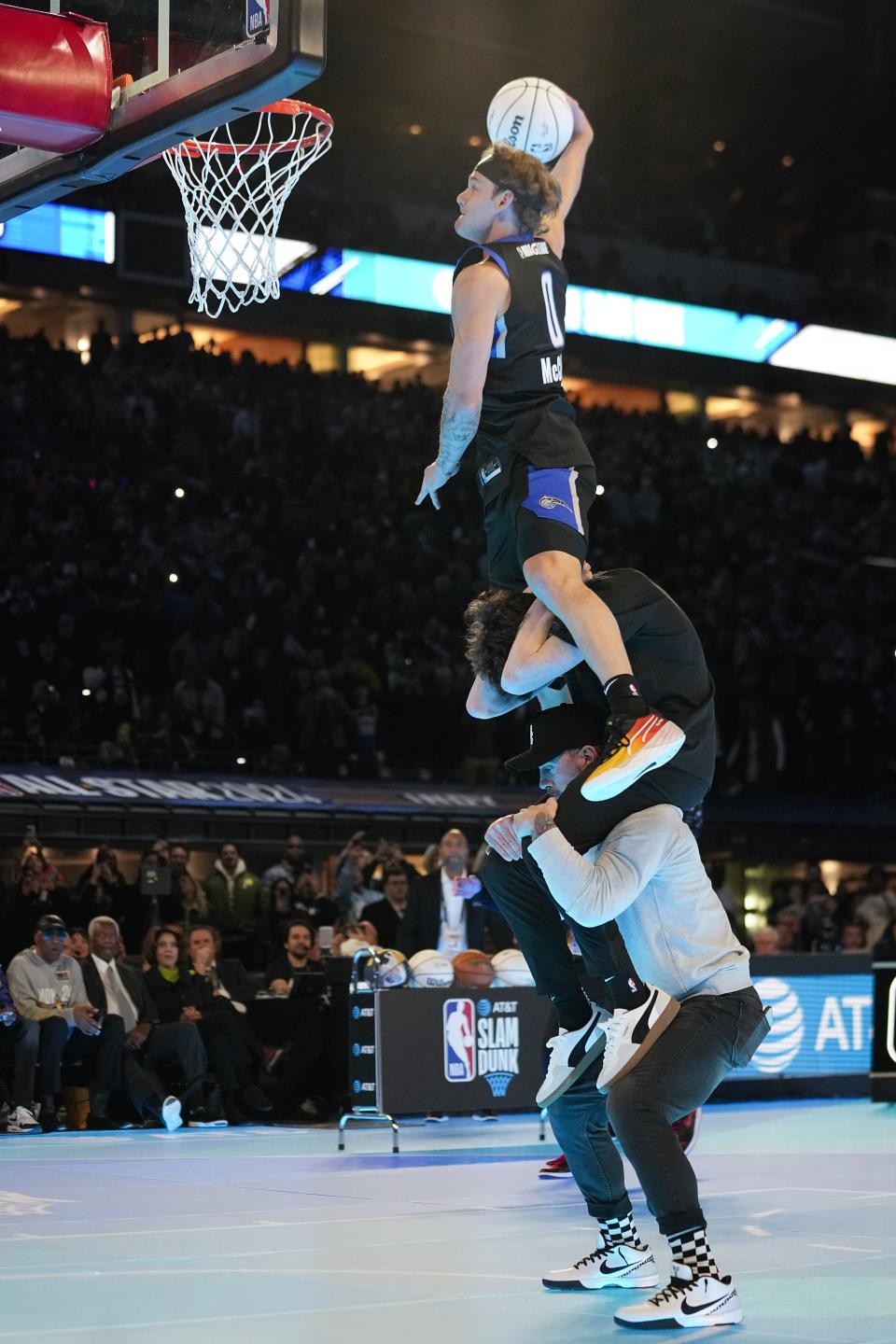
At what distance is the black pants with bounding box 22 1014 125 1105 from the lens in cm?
1205

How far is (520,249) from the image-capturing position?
19.9ft

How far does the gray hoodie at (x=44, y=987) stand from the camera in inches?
481

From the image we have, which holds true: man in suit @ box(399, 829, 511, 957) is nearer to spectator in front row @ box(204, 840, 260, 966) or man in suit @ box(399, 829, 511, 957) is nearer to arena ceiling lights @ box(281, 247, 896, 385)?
spectator in front row @ box(204, 840, 260, 966)

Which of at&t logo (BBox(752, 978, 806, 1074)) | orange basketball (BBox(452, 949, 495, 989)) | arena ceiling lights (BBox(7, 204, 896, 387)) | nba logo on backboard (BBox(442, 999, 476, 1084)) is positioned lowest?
at&t logo (BBox(752, 978, 806, 1074))

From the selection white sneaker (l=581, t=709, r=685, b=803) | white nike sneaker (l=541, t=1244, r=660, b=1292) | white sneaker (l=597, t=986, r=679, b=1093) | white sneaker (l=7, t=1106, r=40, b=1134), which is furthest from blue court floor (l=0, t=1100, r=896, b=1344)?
white sneaker (l=581, t=709, r=685, b=803)

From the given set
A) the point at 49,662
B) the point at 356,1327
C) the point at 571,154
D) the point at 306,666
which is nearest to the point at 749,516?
the point at 306,666

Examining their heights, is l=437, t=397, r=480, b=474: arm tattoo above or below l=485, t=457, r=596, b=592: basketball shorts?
above

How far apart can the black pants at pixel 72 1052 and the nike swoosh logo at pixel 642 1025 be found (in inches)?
309

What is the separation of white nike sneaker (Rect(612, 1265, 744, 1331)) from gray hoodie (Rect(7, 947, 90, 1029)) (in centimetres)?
816

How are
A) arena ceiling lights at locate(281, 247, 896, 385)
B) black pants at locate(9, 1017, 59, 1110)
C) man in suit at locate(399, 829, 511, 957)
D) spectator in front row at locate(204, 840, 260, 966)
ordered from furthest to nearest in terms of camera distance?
arena ceiling lights at locate(281, 247, 896, 385) → spectator in front row at locate(204, 840, 260, 966) → man in suit at locate(399, 829, 511, 957) → black pants at locate(9, 1017, 59, 1110)

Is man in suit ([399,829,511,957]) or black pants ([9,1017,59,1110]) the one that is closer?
black pants ([9,1017,59,1110])

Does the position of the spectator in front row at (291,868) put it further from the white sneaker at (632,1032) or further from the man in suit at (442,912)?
the white sneaker at (632,1032)

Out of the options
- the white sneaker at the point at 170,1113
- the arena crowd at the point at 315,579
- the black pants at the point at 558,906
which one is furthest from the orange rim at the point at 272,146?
the arena crowd at the point at 315,579

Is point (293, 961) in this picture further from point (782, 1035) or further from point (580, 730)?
point (580, 730)
